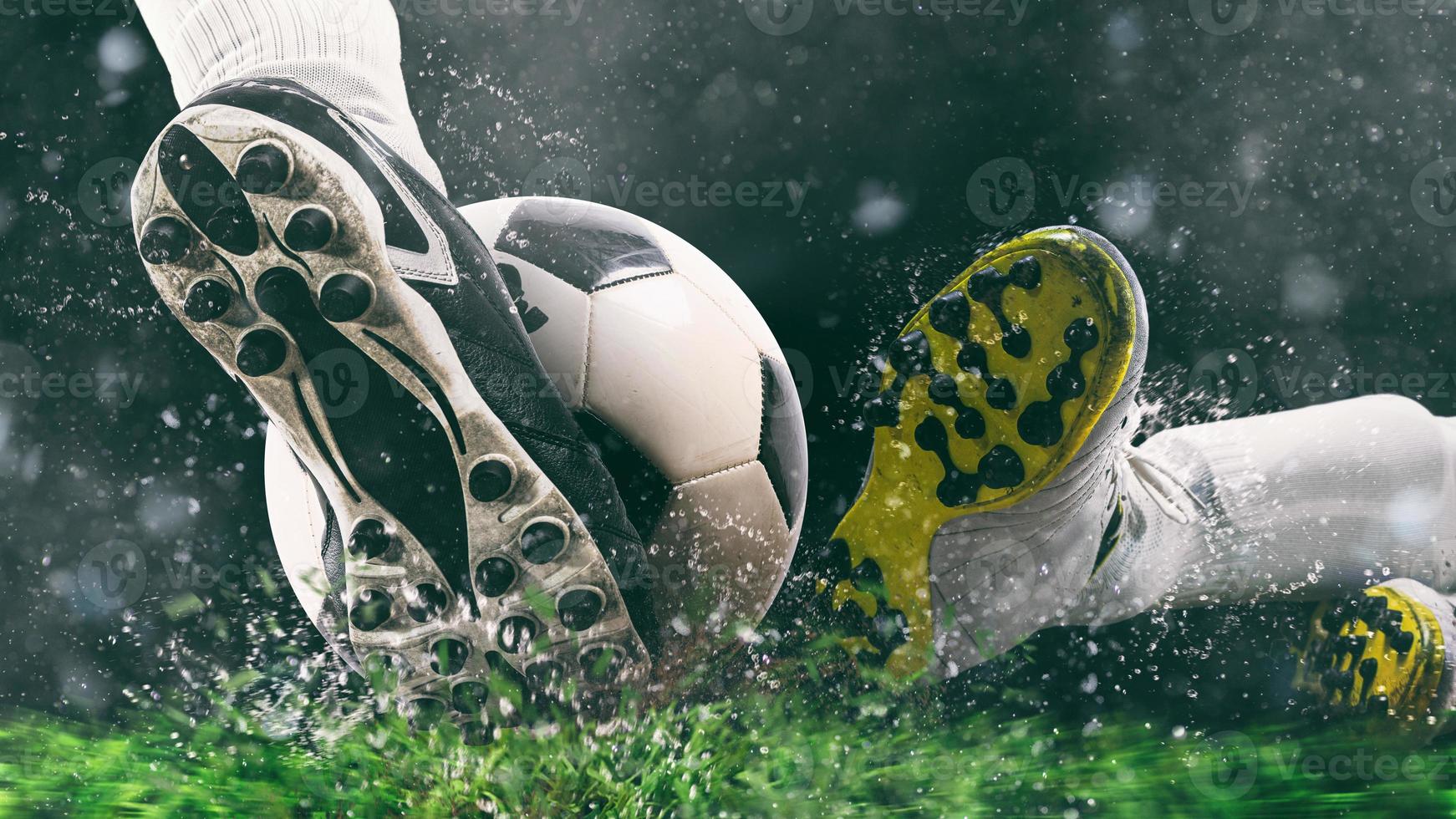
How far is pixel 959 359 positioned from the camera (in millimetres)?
1870

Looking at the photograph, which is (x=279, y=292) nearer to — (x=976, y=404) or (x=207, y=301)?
(x=207, y=301)

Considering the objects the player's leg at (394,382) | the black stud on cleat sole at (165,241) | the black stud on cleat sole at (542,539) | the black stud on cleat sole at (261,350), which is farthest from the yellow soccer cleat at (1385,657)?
the black stud on cleat sole at (165,241)

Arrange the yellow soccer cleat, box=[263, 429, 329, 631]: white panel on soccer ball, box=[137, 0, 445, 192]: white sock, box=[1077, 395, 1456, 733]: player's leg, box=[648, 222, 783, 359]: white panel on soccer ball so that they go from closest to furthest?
box=[137, 0, 445, 192]: white sock → box=[263, 429, 329, 631]: white panel on soccer ball → box=[648, 222, 783, 359]: white panel on soccer ball → the yellow soccer cleat → box=[1077, 395, 1456, 733]: player's leg

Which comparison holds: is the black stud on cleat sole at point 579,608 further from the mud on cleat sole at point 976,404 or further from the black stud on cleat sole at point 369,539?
the mud on cleat sole at point 976,404

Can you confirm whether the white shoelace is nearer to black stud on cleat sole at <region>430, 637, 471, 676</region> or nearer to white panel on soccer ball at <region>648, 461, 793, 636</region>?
white panel on soccer ball at <region>648, 461, 793, 636</region>

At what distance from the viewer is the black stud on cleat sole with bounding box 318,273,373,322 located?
133cm

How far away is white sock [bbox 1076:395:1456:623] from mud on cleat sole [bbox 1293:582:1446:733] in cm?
7

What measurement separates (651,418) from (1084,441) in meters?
0.72

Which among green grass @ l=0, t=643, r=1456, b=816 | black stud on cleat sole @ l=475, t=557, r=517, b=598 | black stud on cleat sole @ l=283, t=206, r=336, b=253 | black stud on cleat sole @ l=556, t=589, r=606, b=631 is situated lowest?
green grass @ l=0, t=643, r=1456, b=816

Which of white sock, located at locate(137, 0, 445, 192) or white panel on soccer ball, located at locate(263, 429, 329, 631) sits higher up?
white sock, located at locate(137, 0, 445, 192)

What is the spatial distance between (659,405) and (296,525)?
2.08 ft

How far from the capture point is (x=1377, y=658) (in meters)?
2.04

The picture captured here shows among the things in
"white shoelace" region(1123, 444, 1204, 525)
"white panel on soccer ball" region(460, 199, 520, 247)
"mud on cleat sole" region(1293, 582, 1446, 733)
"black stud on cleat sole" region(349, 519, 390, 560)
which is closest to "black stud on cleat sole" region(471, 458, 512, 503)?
"black stud on cleat sole" region(349, 519, 390, 560)

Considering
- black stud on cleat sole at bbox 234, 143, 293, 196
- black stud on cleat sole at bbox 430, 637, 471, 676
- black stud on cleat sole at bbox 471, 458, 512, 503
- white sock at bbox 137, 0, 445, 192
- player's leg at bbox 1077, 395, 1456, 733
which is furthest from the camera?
player's leg at bbox 1077, 395, 1456, 733
